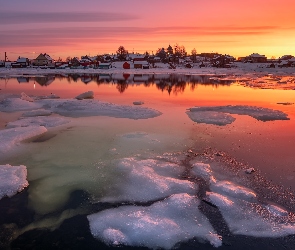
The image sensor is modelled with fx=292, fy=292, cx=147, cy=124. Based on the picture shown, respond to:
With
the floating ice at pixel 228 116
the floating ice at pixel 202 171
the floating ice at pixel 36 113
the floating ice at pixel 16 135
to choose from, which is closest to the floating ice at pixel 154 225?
the floating ice at pixel 202 171

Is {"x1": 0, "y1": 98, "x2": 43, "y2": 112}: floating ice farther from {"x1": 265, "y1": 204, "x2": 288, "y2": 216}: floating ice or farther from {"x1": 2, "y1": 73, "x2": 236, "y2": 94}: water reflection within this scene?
{"x1": 265, "y1": 204, "x2": 288, "y2": 216}: floating ice

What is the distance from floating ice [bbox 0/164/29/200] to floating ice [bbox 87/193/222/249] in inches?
89.7

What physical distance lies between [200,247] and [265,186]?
302 centimetres

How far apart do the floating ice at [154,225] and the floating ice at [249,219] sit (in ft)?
1.69

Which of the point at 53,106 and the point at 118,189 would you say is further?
the point at 53,106

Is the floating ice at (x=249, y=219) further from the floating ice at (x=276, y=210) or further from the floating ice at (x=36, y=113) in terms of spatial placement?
the floating ice at (x=36, y=113)

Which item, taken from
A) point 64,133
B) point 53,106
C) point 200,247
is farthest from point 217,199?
point 53,106

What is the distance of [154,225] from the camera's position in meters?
5.73

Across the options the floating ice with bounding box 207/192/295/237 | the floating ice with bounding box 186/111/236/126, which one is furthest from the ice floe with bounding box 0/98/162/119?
the floating ice with bounding box 207/192/295/237

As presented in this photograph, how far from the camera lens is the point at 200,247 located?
5242 mm

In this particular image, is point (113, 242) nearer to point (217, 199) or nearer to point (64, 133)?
point (217, 199)

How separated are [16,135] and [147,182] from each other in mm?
6103

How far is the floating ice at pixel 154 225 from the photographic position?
5.38m

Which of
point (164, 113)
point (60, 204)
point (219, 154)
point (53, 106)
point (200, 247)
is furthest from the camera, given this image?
point (53, 106)
